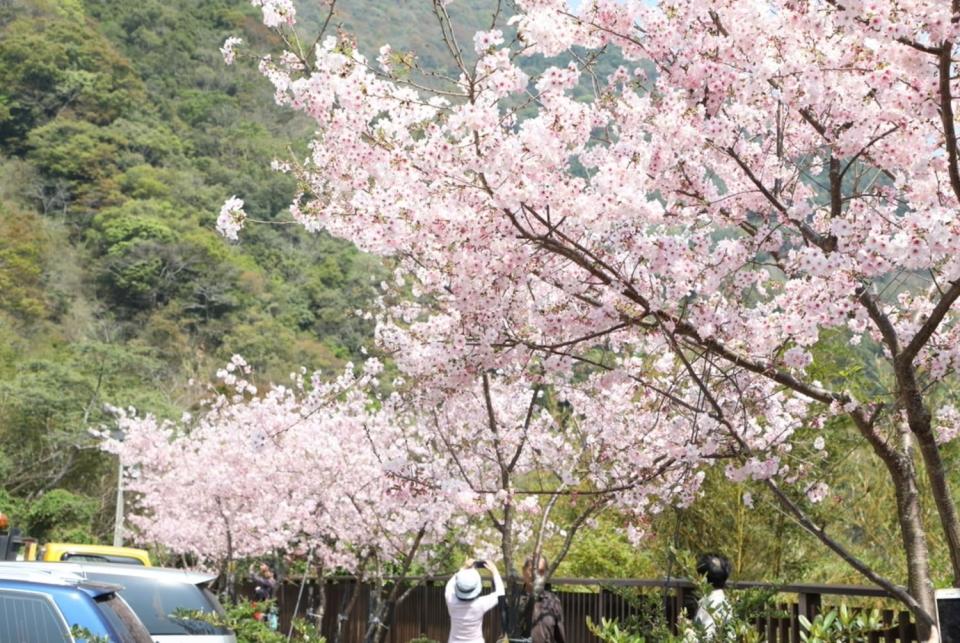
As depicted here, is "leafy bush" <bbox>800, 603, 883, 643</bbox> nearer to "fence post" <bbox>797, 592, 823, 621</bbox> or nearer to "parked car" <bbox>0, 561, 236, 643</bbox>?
"fence post" <bbox>797, 592, 823, 621</bbox>

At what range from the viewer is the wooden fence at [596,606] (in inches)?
261

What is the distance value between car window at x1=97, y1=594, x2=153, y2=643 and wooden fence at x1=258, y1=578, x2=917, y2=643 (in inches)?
95.6

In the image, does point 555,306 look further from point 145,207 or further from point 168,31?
point 168,31

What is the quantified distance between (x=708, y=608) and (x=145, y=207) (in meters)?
58.8

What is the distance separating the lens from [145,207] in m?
60.8

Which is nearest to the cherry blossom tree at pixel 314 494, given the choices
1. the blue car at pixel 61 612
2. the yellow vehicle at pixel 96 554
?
the yellow vehicle at pixel 96 554

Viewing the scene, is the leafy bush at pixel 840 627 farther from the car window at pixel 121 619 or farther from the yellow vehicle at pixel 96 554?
the yellow vehicle at pixel 96 554

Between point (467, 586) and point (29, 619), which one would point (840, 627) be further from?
point (467, 586)

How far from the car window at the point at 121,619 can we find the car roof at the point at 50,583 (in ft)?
0.14

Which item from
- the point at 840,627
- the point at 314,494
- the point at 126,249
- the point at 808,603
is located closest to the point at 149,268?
the point at 126,249

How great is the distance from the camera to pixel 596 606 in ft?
34.7

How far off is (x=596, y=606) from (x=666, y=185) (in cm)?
544

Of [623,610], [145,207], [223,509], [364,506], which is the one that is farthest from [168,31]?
[623,610]

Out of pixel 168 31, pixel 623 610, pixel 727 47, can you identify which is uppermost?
pixel 168 31
